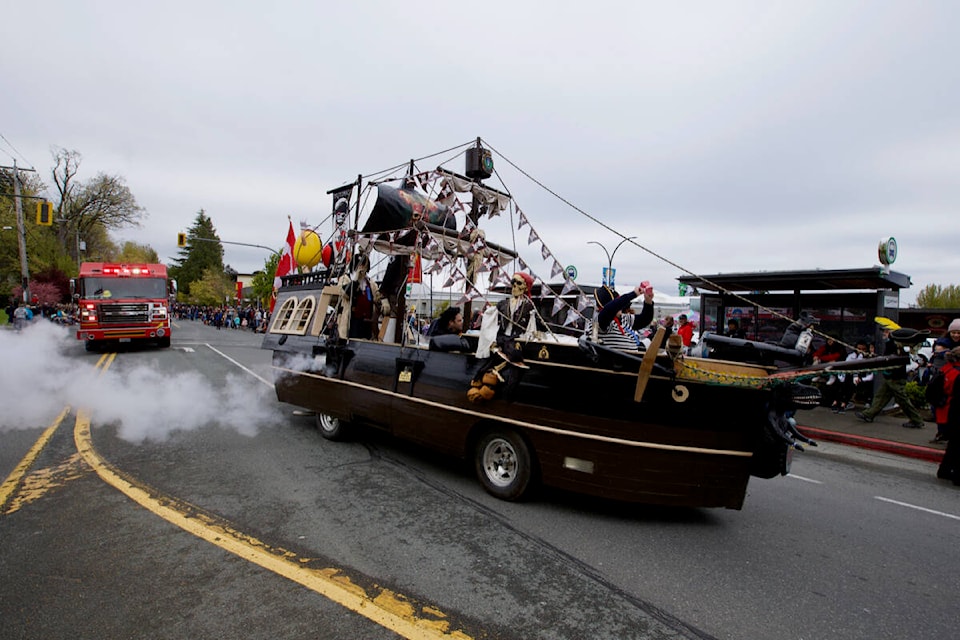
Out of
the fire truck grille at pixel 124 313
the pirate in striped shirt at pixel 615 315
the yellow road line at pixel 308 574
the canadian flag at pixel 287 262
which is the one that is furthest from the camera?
the fire truck grille at pixel 124 313

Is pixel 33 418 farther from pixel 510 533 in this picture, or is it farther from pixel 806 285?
pixel 806 285

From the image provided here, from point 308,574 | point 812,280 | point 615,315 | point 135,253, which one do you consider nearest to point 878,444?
point 812,280

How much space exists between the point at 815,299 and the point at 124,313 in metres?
21.0

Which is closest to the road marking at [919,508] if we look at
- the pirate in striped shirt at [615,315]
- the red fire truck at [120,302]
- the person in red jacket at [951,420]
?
the person in red jacket at [951,420]

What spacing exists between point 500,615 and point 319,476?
9.53ft

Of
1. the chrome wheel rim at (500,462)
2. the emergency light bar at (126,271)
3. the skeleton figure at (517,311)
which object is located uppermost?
the emergency light bar at (126,271)

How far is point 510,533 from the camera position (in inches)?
155

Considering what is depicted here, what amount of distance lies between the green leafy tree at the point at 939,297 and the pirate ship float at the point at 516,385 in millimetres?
38675

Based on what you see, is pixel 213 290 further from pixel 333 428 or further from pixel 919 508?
pixel 919 508

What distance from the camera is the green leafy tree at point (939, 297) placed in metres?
32.4

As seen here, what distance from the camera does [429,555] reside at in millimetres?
3545

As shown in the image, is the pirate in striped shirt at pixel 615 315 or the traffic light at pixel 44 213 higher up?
the traffic light at pixel 44 213

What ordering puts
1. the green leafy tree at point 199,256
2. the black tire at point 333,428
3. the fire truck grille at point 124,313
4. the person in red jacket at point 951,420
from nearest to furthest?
1. the person in red jacket at point 951,420
2. the black tire at point 333,428
3. the fire truck grille at point 124,313
4. the green leafy tree at point 199,256

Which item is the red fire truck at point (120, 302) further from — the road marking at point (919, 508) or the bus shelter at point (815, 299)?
the road marking at point (919, 508)
